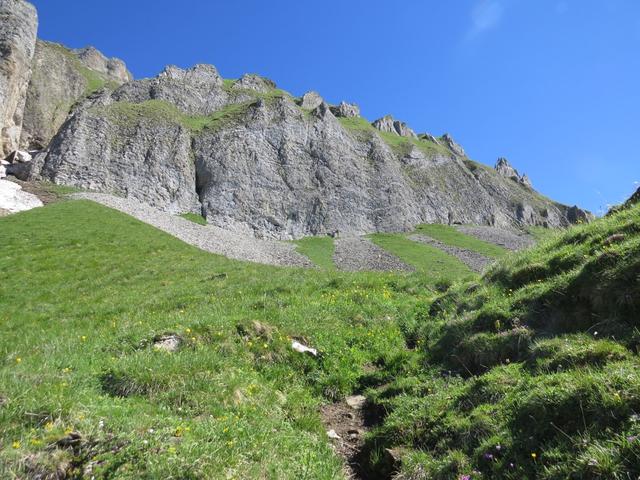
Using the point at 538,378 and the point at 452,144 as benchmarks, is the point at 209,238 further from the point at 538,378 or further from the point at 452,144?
the point at 452,144

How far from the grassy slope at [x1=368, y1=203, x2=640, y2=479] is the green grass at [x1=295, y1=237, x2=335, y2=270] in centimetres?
3656

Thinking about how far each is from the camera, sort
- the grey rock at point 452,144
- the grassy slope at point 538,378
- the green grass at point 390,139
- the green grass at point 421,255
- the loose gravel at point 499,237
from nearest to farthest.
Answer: the grassy slope at point 538,378, the green grass at point 421,255, the loose gravel at point 499,237, the green grass at point 390,139, the grey rock at point 452,144

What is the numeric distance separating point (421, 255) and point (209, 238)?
102 ft

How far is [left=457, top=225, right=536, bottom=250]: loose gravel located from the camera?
84.2 meters

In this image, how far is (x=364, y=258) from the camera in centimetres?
5878

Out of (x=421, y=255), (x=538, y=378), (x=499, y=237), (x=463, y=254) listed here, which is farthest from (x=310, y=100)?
(x=538, y=378)

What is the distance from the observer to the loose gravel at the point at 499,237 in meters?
84.2

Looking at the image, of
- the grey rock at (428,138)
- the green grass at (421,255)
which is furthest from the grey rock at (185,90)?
the grey rock at (428,138)

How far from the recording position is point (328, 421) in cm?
923

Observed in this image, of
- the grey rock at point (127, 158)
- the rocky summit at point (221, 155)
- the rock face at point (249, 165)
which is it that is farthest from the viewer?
the rocky summit at point (221, 155)

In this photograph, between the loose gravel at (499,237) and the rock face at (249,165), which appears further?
the loose gravel at (499,237)

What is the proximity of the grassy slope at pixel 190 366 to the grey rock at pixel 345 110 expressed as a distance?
375 ft

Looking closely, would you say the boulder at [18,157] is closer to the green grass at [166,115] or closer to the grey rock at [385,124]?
the green grass at [166,115]

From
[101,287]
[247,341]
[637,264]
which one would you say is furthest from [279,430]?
[101,287]
